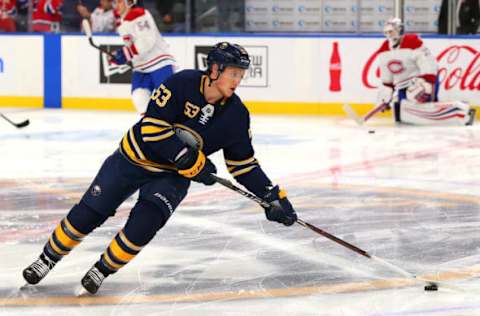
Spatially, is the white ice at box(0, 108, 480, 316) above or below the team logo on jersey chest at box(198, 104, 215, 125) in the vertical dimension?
below

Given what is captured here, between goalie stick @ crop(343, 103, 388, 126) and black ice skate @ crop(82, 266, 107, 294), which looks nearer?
black ice skate @ crop(82, 266, 107, 294)

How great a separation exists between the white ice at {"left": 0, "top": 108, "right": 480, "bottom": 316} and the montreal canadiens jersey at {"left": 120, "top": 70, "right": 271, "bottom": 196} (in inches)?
18.0

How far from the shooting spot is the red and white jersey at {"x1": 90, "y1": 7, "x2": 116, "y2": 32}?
37.0 ft

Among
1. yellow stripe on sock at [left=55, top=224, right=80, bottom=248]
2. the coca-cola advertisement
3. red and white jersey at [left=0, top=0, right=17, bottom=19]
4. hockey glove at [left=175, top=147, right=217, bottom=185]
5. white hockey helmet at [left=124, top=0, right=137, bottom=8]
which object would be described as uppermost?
white hockey helmet at [left=124, top=0, right=137, bottom=8]

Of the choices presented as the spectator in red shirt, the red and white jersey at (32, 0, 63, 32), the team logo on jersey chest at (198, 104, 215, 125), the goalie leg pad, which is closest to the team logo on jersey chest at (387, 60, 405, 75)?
the goalie leg pad

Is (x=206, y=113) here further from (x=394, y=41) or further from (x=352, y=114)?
(x=394, y=41)

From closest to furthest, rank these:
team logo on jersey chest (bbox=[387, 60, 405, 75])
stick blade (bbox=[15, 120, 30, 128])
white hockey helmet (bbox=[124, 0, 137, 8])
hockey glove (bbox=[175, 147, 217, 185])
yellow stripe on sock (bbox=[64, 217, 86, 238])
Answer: hockey glove (bbox=[175, 147, 217, 185]) < yellow stripe on sock (bbox=[64, 217, 86, 238]) < white hockey helmet (bbox=[124, 0, 137, 8]) < stick blade (bbox=[15, 120, 30, 128]) < team logo on jersey chest (bbox=[387, 60, 405, 75])

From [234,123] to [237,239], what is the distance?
3.83ft

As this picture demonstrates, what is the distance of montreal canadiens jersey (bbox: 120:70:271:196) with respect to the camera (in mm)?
3693

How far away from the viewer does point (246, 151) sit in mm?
3881

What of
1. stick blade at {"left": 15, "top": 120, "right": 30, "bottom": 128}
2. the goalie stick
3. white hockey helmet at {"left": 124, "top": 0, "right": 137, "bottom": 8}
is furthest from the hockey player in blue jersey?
the goalie stick

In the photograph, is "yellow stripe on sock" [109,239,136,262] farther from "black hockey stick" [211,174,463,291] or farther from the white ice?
"black hockey stick" [211,174,463,291]

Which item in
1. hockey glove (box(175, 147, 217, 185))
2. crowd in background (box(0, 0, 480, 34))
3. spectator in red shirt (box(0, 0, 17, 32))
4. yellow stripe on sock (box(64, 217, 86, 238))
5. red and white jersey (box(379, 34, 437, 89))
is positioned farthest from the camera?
spectator in red shirt (box(0, 0, 17, 32))

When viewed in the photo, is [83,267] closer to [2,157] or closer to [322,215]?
[322,215]
